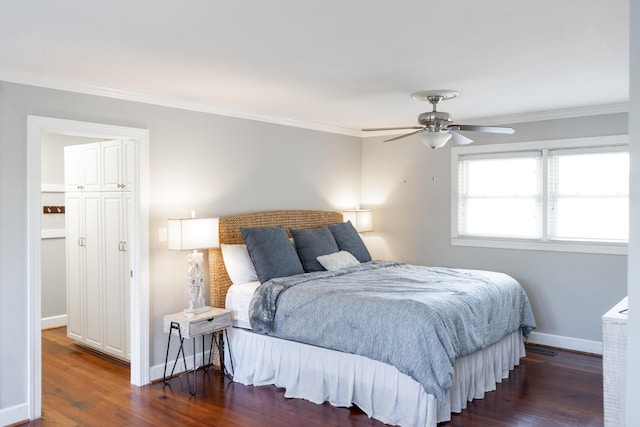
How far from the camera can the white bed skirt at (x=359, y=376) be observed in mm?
3365

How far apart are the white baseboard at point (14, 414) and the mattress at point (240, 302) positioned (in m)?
1.63

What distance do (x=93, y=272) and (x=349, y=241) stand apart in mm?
2642

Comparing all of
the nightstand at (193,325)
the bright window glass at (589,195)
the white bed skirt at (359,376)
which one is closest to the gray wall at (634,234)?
the white bed skirt at (359,376)

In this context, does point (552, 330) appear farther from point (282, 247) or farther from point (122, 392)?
point (122, 392)

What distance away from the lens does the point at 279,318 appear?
4035 millimetres

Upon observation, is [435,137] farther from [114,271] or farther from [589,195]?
[114,271]

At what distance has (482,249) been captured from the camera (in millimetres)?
5715

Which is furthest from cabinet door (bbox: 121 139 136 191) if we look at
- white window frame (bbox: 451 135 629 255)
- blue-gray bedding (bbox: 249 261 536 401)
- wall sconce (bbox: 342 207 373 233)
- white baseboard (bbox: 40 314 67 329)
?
white window frame (bbox: 451 135 629 255)

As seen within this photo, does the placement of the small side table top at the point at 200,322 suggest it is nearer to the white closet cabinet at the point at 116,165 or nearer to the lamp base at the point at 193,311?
the lamp base at the point at 193,311

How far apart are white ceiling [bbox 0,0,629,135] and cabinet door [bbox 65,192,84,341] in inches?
71.5

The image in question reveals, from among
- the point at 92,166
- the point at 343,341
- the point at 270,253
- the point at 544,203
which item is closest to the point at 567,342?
the point at 544,203

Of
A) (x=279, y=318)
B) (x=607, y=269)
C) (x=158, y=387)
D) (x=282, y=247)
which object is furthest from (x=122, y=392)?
(x=607, y=269)

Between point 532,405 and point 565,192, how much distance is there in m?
2.38

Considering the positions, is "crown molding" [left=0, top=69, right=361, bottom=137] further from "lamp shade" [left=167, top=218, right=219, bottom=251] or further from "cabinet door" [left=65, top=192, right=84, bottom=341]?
"cabinet door" [left=65, top=192, right=84, bottom=341]
